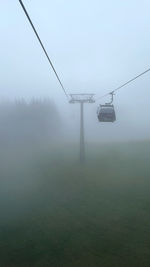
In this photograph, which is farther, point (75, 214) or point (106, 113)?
point (75, 214)

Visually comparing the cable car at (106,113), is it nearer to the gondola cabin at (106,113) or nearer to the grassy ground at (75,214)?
the gondola cabin at (106,113)

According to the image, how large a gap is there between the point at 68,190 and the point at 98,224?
9.48 metres

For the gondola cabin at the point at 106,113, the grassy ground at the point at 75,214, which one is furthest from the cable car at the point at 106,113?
the grassy ground at the point at 75,214

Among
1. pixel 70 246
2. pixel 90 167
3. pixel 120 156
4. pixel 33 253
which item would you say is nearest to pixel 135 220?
pixel 70 246

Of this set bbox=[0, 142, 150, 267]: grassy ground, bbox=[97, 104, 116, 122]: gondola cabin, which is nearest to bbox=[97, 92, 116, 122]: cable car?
bbox=[97, 104, 116, 122]: gondola cabin

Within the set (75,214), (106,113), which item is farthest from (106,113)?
(75,214)

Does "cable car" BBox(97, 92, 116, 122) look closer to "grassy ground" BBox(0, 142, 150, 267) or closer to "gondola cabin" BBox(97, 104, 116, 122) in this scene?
"gondola cabin" BBox(97, 104, 116, 122)

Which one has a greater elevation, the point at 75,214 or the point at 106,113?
the point at 106,113

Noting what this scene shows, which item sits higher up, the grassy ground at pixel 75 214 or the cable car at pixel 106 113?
the cable car at pixel 106 113

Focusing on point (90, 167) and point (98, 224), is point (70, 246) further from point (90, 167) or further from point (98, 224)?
point (90, 167)

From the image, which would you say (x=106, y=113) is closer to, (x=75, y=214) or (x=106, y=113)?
(x=106, y=113)

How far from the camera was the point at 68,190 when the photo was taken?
32594 millimetres

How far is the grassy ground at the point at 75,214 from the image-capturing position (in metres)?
18.5

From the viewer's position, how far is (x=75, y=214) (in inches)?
1016
